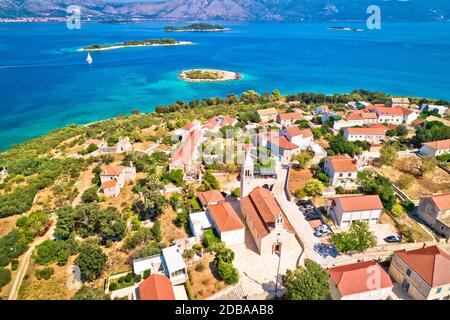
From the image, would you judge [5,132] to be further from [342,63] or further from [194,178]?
[342,63]

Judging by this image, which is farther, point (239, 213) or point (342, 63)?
point (342, 63)

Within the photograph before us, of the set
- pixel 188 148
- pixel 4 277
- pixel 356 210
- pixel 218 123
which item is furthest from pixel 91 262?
pixel 218 123

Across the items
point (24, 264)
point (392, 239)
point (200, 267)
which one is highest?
point (200, 267)

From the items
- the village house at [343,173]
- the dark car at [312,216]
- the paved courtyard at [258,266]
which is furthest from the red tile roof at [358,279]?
the village house at [343,173]

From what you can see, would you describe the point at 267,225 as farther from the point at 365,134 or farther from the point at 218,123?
the point at 218,123

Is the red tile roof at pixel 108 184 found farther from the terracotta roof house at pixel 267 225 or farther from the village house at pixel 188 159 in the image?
the terracotta roof house at pixel 267 225

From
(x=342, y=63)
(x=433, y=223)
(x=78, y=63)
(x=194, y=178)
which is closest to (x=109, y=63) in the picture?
(x=78, y=63)
